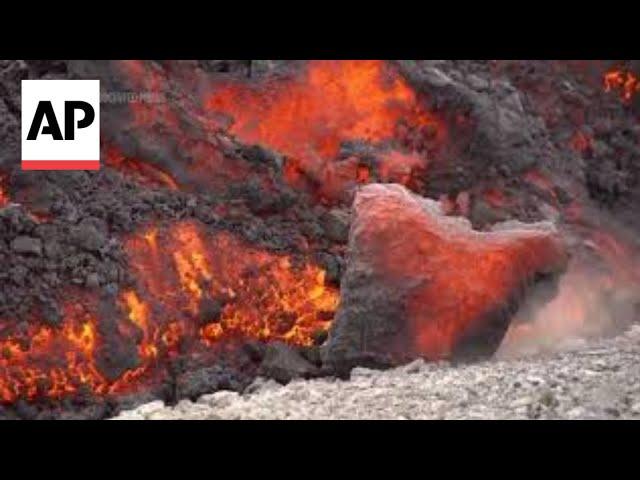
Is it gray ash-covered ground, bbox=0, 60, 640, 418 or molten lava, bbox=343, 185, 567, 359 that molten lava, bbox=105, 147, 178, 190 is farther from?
molten lava, bbox=343, 185, 567, 359

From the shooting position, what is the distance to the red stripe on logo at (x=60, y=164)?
37.4 ft

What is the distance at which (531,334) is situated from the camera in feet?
38.1

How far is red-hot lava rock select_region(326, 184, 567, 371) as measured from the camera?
10.0m

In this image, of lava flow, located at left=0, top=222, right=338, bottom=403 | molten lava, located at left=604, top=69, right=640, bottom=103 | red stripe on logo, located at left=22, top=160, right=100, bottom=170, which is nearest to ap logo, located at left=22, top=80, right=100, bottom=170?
red stripe on logo, located at left=22, top=160, right=100, bottom=170

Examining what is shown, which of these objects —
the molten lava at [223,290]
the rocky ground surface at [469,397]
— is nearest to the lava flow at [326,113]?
the molten lava at [223,290]

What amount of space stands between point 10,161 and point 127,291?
7.36ft

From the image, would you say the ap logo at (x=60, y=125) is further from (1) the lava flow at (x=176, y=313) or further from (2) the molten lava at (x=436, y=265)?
(2) the molten lava at (x=436, y=265)

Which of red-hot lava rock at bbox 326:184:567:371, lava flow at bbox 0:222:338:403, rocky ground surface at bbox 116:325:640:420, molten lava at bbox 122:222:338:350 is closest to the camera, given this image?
rocky ground surface at bbox 116:325:640:420

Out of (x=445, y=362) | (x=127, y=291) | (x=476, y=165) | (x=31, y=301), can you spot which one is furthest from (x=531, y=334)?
(x=31, y=301)

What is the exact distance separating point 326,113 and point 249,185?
235cm

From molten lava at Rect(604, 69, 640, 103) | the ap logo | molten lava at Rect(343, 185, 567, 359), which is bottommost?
molten lava at Rect(343, 185, 567, 359)

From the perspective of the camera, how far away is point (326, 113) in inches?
566

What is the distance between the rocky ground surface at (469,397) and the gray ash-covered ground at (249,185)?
229 centimetres

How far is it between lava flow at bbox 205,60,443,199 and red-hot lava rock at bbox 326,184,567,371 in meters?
3.49
